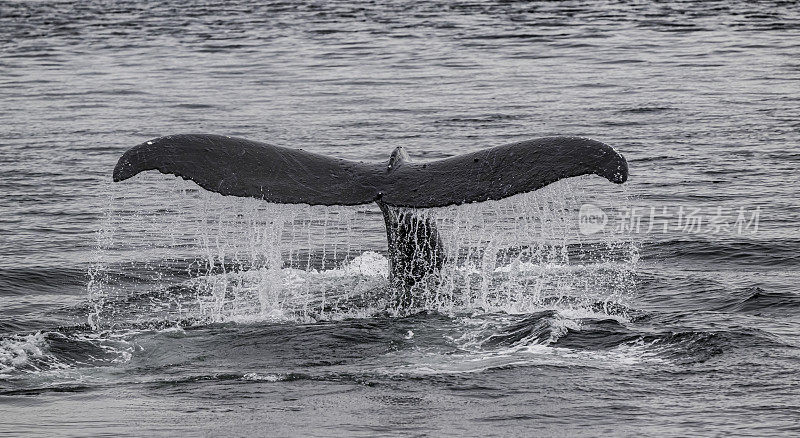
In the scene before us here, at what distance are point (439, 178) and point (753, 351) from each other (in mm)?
2114

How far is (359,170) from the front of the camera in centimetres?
809

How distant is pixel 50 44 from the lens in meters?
28.8

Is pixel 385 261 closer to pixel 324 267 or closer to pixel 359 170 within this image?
pixel 324 267

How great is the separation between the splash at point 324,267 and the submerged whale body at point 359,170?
0.10 meters

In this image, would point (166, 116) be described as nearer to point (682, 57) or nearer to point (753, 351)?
point (682, 57)

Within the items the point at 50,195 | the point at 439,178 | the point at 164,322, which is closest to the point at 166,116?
the point at 50,195
